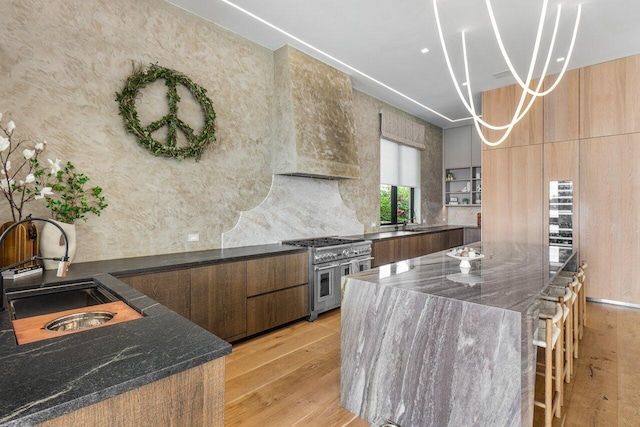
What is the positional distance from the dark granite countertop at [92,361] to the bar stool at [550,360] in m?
1.79

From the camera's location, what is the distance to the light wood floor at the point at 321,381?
2027 mm

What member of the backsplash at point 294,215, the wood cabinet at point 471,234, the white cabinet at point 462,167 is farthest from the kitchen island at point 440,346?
the white cabinet at point 462,167

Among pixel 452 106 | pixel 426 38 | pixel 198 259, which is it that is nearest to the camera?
pixel 198 259

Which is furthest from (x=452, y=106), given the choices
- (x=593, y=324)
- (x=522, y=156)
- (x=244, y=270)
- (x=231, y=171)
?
(x=244, y=270)

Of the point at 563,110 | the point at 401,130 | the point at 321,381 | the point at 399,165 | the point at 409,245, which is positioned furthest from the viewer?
the point at 399,165

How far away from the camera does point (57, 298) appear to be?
1.80m

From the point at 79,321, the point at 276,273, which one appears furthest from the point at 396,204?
the point at 79,321

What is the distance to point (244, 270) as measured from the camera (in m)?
3.04

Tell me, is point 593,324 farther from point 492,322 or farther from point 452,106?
point 452,106

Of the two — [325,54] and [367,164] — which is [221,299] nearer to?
[325,54]

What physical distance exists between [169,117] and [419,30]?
280 centimetres

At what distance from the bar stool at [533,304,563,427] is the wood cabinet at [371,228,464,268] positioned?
8.53 feet

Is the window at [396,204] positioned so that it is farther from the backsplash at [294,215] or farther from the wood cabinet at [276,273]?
the wood cabinet at [276,273]

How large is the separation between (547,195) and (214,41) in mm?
4918
